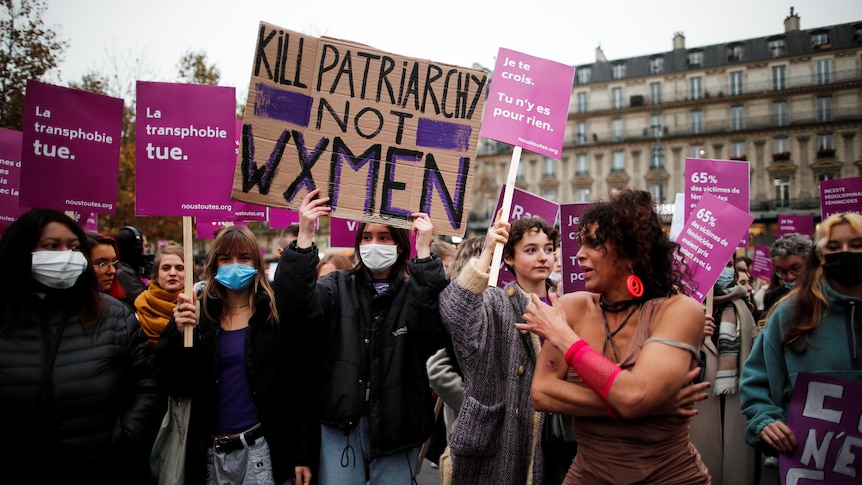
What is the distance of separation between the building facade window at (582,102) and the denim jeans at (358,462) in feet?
201

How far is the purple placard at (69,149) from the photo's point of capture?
3633 millimetres

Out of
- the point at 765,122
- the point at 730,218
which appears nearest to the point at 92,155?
the point at 730,218

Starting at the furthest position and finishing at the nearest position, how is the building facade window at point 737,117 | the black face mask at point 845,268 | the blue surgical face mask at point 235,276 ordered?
the building facade window at point 737,117
the blue surgical face mask at point 235,276
the black face mask at point 845,268

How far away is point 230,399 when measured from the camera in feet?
10.7

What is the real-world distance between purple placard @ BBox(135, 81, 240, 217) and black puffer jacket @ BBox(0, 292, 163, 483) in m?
0.80

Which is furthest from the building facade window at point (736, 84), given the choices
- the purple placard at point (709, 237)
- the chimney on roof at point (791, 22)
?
the purple placard at point (709, 237)

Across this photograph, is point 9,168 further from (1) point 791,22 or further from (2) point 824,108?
(1) point 791,22

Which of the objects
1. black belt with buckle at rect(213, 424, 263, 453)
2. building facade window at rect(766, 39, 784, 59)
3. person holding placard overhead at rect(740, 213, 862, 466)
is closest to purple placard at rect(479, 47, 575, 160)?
person holding placard overhead at rect(740, 213, 862, 466)

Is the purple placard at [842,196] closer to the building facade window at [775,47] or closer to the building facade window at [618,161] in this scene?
the building facade window at [618,161]

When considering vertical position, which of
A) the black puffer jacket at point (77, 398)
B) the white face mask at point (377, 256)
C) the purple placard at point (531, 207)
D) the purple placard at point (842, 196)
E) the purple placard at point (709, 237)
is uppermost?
the purple placard at point (842, 196)

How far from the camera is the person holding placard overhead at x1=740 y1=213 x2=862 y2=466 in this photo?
2.85 m

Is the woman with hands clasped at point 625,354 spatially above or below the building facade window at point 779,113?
below

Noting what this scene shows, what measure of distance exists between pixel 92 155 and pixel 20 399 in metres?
1.87

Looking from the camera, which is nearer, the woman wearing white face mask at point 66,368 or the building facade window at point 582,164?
the woman wearing white face mask at point 66,368
